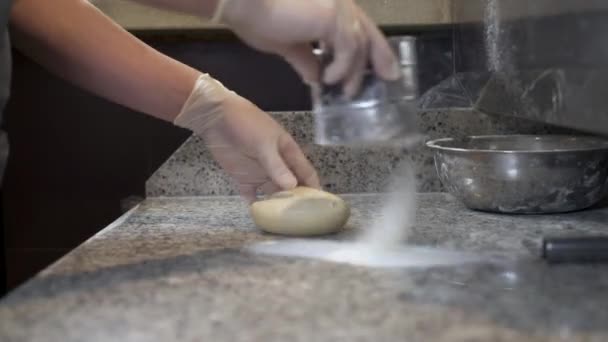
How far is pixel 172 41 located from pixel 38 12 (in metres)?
0.39

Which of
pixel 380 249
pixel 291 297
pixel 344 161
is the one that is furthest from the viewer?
pixel 344 161

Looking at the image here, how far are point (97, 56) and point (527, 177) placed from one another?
0.50 meters

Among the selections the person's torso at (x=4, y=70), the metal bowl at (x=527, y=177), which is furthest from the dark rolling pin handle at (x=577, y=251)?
the person's torso at (x=4, y=70)

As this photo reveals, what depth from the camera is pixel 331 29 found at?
1.77ft

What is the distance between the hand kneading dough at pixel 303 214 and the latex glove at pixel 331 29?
17cm

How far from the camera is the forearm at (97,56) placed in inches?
27.6

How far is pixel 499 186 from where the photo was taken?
2.46 feet

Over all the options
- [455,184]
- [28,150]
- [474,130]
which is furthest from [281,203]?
[28,150]

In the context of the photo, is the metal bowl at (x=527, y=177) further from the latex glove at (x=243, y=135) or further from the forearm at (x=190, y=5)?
the forearm at (x=190, y=5)

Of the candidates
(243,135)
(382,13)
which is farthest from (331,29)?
(382,13)

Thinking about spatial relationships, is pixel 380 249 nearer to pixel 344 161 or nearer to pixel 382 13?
pixel 344 161

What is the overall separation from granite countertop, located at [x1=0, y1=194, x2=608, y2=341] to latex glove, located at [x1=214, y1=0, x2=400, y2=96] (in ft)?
0.56

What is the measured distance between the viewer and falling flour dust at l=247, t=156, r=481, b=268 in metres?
0.58

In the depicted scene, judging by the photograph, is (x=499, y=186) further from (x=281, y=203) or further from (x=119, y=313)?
(x=119, y=313)
